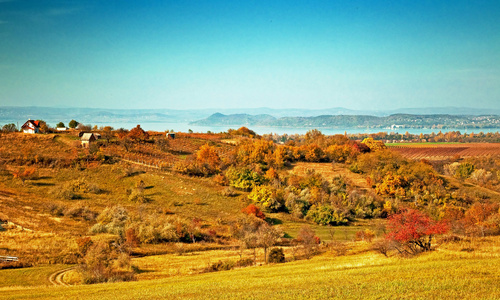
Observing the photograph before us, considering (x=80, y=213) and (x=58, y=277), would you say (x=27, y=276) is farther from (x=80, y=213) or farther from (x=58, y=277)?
(x=80, y=213)

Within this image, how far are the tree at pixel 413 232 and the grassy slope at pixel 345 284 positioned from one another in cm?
133

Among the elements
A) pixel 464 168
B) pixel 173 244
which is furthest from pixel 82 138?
pixel 464 168

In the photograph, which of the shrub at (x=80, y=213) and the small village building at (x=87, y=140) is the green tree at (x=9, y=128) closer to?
the small village building at (x=87, y=140)

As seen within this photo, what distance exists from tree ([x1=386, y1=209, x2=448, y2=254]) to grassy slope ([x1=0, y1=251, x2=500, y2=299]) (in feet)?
4.35

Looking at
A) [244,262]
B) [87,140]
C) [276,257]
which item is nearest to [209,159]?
[87,140]

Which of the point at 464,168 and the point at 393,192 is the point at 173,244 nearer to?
the point at 393,192

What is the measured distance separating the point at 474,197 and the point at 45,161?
70769mm

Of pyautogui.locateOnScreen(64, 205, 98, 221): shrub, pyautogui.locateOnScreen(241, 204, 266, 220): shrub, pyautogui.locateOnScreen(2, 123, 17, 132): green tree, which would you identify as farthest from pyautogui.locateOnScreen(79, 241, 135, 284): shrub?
pyautogui.locateOnScreen(2, 123, 17, 132): green tree

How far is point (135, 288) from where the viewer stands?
2117 cm

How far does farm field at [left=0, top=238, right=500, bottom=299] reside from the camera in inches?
599

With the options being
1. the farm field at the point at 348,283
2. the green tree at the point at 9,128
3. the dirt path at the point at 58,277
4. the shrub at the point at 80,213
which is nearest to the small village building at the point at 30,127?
the green tree at the point at 9,128

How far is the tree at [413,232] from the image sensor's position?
23.0 meters

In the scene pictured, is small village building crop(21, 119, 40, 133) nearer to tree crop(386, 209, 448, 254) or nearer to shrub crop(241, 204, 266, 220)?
shrub crop(241, 204, 266, 220)

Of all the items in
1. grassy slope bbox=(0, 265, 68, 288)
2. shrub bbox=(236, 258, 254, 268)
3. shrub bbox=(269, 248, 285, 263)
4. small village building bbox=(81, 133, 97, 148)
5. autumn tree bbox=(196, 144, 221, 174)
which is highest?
small village building bbox=(81, 133, 97, 148)
